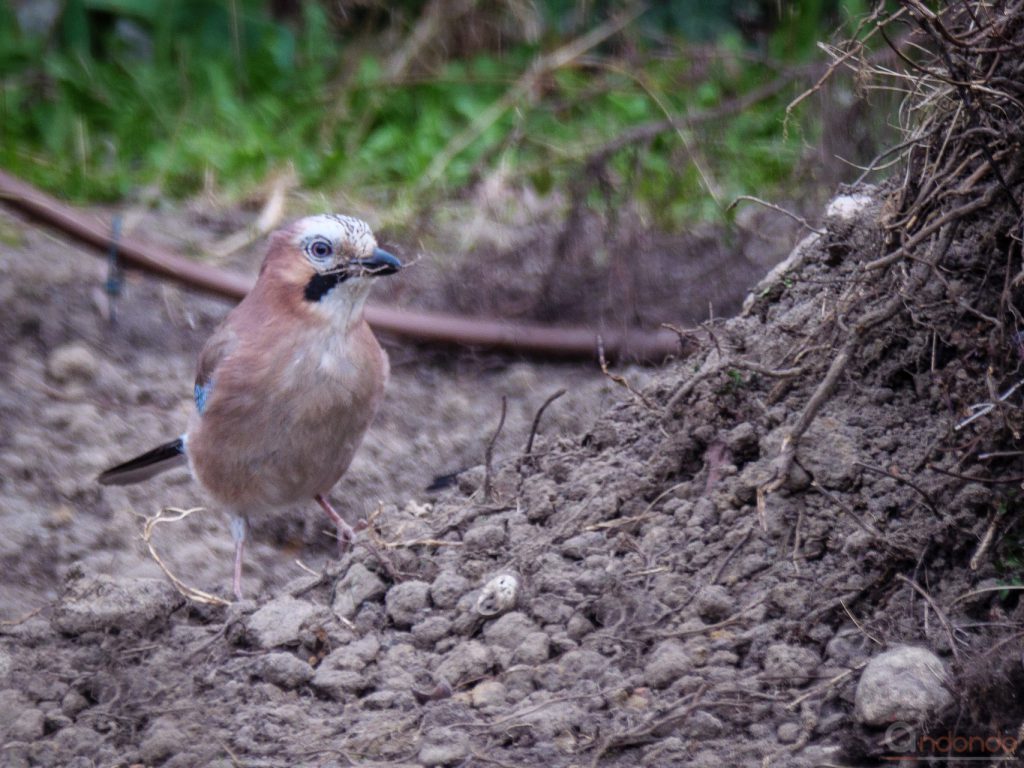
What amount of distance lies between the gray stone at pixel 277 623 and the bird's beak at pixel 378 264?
1117 millimetres

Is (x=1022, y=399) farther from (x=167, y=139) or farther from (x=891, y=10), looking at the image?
(x=167, y=139)

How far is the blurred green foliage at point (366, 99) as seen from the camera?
6.71m

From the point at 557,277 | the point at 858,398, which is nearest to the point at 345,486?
the point at 557,277

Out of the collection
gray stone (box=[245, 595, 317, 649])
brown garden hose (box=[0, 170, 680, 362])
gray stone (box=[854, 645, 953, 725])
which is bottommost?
brown garden hose (box=[0, 170, 680, 362])

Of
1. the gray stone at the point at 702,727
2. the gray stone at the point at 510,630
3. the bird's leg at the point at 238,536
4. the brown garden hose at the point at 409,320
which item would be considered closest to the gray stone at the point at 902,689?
the gray stone at the point at 702,727

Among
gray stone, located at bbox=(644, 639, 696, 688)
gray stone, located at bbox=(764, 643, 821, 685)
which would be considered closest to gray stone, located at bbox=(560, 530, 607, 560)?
gray stone, located at bbox=(644, 639, 696, 688)

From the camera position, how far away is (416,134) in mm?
7367

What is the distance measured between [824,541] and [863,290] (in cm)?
60

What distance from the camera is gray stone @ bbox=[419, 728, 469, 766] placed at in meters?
2.79

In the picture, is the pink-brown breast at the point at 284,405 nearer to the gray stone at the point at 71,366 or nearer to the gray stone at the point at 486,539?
the gray stone at the point at 486,539

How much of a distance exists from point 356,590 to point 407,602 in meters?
0.19

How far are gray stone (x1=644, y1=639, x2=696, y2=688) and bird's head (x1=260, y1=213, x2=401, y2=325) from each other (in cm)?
160

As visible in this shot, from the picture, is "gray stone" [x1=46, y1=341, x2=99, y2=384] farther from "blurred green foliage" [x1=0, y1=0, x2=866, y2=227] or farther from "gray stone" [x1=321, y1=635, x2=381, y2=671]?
"gray stone" [x1=321, y1=635, x2=381, y2=671]

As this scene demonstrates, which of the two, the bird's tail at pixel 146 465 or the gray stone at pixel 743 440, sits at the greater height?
the gray stone at pixel 743 440
